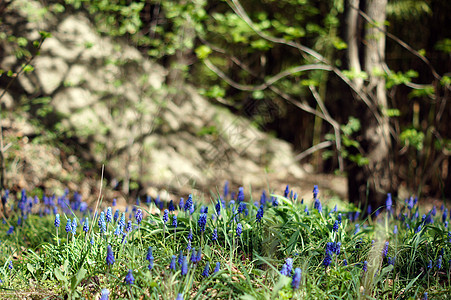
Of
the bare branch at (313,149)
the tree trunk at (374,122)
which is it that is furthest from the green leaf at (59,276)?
the tree trunk at (374,122)

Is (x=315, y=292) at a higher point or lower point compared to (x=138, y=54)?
lower

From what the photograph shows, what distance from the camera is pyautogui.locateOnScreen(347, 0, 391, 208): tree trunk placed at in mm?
3416

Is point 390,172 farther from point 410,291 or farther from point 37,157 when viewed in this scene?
point 37,157

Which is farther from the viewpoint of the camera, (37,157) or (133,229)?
(37,157)

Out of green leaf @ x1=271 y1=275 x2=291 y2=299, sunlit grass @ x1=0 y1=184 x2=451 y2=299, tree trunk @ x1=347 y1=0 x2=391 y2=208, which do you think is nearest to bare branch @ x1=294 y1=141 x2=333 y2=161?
tree trunk @ x1=347 y1=0 x2=391 y2=208

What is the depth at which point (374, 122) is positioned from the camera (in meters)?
3.47

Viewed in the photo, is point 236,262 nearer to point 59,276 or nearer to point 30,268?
point 59,276

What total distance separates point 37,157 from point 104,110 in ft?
2.96

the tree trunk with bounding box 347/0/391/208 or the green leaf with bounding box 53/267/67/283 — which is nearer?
the green leaf with bounding box 53/267/67/283

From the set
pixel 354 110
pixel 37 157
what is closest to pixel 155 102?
pixel 37 157

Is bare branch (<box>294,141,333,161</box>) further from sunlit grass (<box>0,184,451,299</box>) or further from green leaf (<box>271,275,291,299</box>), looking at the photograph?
green leaf (<box>271,275,291,299</box>)

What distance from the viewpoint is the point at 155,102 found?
173 inches

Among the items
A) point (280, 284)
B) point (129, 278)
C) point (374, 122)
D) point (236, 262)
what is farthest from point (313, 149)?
point (129, 278)

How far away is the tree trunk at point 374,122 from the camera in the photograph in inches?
134
